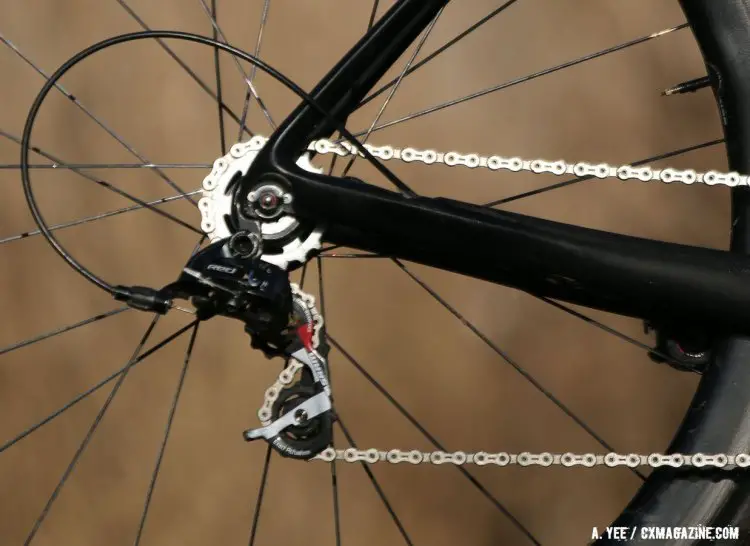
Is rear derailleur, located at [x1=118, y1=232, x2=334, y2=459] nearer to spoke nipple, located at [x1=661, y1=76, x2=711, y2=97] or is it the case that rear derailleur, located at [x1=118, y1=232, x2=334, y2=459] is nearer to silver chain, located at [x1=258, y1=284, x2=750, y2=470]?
silver chain, located at [x1=258, y1=284, x2=750, y2=470]

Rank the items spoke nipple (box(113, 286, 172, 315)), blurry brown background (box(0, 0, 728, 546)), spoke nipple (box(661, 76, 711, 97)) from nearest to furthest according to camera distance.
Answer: spoke nipple (box(113, 286, 172, 315)) < spoke nipple (box(661, 76, 711, 97)) < blurry brown background (box(0, 0, 728, 546))

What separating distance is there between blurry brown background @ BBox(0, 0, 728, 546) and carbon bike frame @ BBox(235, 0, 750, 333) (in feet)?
1.52

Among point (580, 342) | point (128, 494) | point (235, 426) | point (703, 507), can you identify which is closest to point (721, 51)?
point (703, 507)

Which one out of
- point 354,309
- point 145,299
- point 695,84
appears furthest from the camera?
point 354,309

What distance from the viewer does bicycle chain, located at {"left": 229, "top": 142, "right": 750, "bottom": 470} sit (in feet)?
2.21

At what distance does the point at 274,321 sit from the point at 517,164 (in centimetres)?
25

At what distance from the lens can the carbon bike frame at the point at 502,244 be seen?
66 cm

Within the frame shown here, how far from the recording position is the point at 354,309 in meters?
1.15

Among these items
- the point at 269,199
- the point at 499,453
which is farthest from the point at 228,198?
the point at 499,453


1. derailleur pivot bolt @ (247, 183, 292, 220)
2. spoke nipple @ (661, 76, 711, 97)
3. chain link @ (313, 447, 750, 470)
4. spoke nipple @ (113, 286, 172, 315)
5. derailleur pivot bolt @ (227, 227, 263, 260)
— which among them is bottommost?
A: chain link @ (313, 447, 750, 470)

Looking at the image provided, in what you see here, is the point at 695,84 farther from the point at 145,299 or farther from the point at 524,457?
the point at 145,299

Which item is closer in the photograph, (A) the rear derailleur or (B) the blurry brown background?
(A) the rear derailleur

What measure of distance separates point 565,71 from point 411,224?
24.6 inches

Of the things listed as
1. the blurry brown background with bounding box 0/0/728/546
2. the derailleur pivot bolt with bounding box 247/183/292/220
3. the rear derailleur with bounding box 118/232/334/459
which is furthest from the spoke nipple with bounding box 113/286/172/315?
the blurry brown background with bounding box 0/0/728/546
